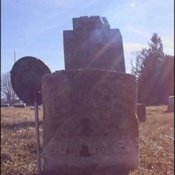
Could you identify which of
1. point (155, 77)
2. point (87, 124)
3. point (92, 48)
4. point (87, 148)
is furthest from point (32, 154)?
A: point (155, 77)

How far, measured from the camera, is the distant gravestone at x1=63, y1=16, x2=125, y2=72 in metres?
11.8

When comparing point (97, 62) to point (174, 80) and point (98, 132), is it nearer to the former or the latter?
point (98, 132)

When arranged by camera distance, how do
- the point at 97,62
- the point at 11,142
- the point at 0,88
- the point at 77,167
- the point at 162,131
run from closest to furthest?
the point at 77,167
the point at 97,62
the point at 11,142
the point at 162,131
the point at 0,88

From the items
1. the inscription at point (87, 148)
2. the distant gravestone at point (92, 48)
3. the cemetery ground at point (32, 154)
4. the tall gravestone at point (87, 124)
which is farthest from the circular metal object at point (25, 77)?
the distant gravestone at point (92, 48)

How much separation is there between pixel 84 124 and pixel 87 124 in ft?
0.21

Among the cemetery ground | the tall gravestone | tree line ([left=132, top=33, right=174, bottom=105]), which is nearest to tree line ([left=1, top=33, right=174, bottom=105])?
tree line ([left=132, top=33, right=174, bottom=105])

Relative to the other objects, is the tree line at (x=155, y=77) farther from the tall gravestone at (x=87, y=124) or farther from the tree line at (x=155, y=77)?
the tall gravestone at (x=87, y=124)

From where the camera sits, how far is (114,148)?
381 inches

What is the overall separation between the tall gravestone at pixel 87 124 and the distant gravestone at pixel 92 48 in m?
1.99

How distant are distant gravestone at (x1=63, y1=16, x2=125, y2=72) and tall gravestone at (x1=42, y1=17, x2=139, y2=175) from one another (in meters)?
1.99

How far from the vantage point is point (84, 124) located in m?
9.54

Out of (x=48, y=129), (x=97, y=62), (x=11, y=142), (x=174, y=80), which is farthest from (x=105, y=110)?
(x=174, y=80)

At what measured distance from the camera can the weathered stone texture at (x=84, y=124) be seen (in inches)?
374

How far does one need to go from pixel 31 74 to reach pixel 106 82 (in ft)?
5.48
